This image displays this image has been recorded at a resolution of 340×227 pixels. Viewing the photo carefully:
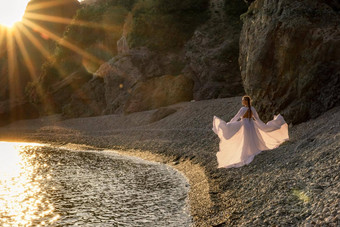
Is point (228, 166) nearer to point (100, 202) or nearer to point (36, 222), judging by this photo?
point (100, 202)

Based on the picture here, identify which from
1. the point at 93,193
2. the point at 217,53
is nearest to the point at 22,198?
the point at 93,193

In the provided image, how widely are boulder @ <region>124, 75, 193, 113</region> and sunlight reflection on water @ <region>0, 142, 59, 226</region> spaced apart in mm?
19041

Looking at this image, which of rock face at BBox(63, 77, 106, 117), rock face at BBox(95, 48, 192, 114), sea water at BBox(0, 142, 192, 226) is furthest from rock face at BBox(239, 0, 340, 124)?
rock face at BBox(63, 77, 106, 117)

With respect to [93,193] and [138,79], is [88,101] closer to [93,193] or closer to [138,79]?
[138,79]

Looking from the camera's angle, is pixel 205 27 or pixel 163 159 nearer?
pixel 163 159

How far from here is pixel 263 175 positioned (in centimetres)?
1275

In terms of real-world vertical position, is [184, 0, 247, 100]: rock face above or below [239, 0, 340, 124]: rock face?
above

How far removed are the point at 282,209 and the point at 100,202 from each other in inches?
278

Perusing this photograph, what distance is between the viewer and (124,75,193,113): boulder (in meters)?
40.3

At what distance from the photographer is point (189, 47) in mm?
46875

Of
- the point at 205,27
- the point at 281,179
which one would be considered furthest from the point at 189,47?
the point at 281,179

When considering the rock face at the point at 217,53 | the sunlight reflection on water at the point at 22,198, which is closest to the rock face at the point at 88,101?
the rock face at the point at 217,53

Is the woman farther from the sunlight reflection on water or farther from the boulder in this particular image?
the boulder

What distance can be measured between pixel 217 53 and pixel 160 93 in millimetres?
8105
